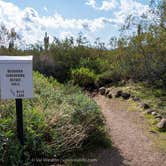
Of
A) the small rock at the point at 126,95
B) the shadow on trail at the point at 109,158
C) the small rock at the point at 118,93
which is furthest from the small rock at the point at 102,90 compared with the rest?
the shadow on trail at the point at 109,158

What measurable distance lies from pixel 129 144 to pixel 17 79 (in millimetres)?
2653

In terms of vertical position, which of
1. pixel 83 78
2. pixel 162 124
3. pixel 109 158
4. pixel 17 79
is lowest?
pixel 109 158

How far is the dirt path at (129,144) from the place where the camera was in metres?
5.79

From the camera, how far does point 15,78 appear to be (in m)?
4.93

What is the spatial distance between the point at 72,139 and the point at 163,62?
7.59 metres

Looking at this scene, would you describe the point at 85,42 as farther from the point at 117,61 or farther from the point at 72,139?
the point at 72,139

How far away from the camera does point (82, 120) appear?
20.5 ft

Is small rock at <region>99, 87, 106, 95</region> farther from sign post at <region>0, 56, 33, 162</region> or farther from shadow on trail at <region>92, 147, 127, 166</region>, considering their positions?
sign post at <region>0, 56, 33, 162</region>

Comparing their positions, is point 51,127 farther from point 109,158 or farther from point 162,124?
point 162,124

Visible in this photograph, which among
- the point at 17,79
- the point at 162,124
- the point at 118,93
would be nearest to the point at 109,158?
the point at 17,79

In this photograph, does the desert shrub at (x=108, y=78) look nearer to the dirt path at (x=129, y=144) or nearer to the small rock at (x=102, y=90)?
the small rock at (x=102, y=90)

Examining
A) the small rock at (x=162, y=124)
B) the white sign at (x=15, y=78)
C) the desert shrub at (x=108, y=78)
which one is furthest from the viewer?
the desert shrub at (x=108, y=78)

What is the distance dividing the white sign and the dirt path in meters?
1.61

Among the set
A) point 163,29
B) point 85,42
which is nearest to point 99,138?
point 163,29
